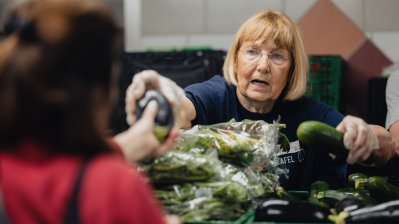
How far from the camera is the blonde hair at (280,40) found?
2652 mm

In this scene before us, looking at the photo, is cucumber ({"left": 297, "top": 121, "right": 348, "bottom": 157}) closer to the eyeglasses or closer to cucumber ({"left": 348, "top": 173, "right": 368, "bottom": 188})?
cucumber ({"left": 348, "top": 173, "right": 368, "bottom": 188})

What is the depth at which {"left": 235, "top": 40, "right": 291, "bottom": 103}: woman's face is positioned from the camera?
2652 mm

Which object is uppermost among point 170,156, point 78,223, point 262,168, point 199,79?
point 78,223

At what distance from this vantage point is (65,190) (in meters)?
0.99

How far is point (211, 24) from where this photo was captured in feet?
17.4

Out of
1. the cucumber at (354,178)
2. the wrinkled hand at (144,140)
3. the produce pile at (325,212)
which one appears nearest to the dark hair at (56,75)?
the wrinkled hand at (144,140)

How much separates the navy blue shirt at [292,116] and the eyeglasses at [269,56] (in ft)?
0.59

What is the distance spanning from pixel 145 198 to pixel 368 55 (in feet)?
14.4

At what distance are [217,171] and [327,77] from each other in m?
3.18

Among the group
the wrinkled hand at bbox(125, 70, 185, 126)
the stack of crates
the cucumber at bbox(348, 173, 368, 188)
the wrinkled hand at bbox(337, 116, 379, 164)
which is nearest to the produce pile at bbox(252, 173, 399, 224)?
the wrinkled hand at bbox(337, 116, 379, 164)

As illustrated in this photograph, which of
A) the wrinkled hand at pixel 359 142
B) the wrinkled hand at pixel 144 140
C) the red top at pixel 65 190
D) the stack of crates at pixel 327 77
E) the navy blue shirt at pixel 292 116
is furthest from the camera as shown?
the stack of crates at pixel 327 77

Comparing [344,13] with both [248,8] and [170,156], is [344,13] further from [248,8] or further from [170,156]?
[170,156]

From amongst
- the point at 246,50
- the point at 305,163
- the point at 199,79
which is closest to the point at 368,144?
the point at 305,163

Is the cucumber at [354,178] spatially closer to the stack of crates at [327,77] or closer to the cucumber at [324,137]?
the cucumber at [324,137]
